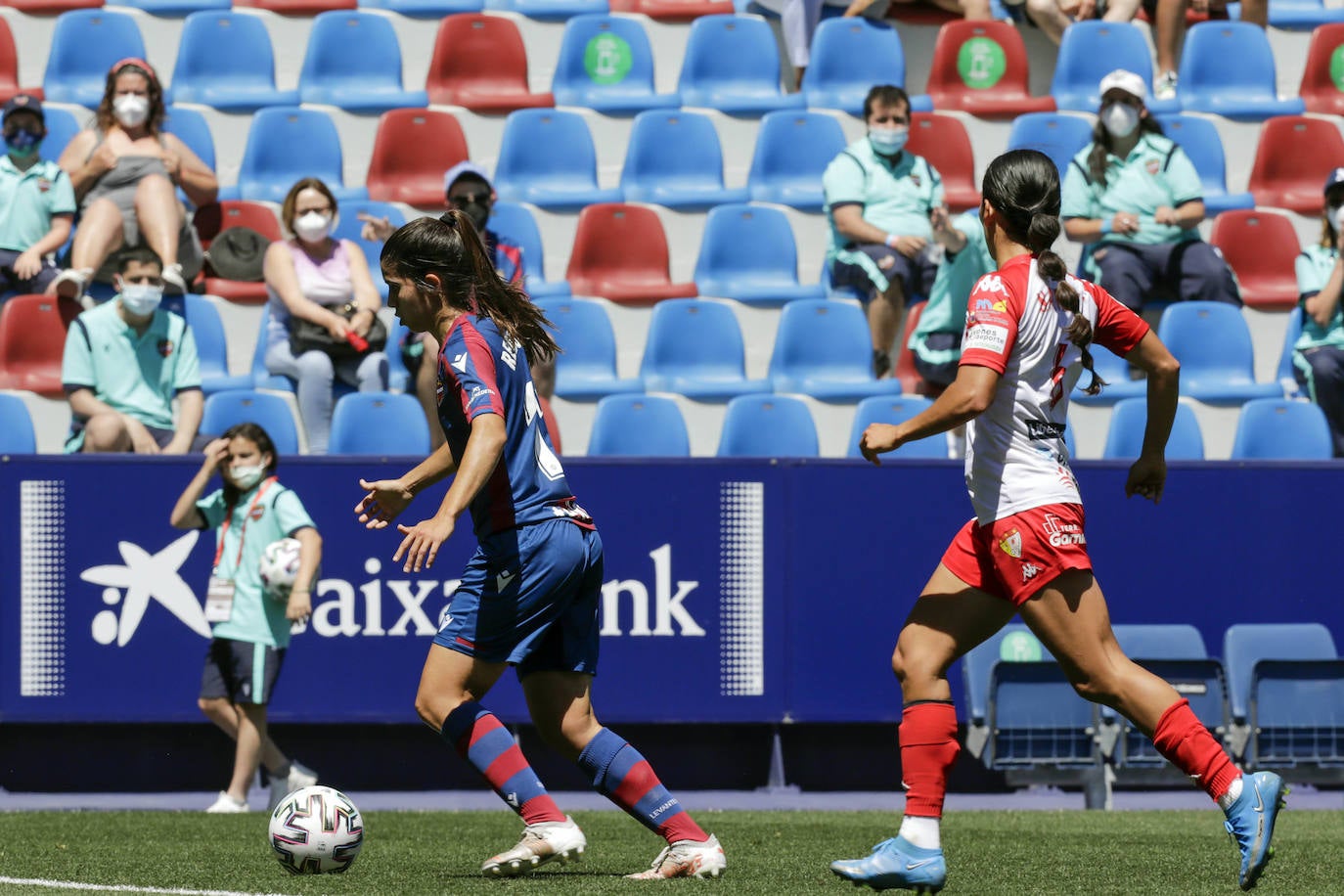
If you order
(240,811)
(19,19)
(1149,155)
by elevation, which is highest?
(19,19)

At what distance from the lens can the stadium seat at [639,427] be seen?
10586 millimetres

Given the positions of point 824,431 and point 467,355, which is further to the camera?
point 824,431

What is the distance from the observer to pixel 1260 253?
12383mm

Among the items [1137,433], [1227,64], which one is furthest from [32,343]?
[1227,64]

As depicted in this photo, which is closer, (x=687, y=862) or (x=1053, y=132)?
(x=687, y=862)

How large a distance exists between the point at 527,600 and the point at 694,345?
21.0 ft

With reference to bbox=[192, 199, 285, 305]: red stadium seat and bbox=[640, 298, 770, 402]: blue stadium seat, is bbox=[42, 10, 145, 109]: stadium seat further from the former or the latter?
bbox=[640, 298, 770, 402]: blue stadium seat

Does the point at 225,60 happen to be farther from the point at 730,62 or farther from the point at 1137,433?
the point at 1137,433

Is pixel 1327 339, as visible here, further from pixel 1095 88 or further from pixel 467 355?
pixel 467 355

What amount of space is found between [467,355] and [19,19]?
945 centimetres

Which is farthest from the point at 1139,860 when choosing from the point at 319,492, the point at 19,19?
the point at 19,19

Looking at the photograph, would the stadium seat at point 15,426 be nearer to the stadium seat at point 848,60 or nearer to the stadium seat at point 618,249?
the stadium seat at point 618,249

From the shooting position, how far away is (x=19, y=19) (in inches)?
522

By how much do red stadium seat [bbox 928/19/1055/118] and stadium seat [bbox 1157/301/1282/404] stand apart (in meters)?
2.32
